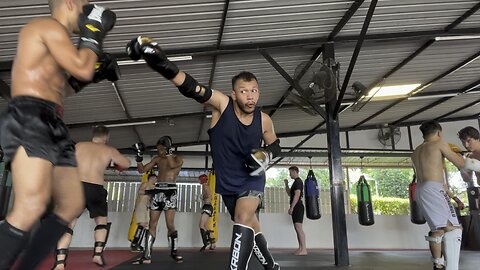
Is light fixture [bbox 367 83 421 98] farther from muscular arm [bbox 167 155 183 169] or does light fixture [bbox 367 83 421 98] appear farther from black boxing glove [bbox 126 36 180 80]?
black boxing glove [bbox 126 36 180 80]

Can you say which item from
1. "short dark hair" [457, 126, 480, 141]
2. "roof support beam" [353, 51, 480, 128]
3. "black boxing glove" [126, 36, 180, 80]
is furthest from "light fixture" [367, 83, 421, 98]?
"black boxing glove" [126, 36, 180, 80]

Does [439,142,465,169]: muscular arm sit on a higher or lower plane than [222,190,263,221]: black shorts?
higher

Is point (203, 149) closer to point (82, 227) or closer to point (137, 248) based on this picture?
point (82, 227)

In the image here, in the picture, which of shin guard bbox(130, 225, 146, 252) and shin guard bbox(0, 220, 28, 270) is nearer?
shin guard bbox(0, 220, 28, 270)

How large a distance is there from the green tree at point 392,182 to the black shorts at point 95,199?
13272mm

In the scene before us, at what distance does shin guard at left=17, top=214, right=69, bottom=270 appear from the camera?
137 cm

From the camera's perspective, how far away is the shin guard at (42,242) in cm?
137

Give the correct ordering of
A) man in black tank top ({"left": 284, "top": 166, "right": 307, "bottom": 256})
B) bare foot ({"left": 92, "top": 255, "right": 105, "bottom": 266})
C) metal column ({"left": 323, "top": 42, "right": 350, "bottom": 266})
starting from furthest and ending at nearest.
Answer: man in black tank top ({"left": 284, "top": 166, "right": 307, "bottom": 256}) < metal column ({"left": 323, "top": 42, "right": 350, "bottom": 266}) < bare foot ({"left": 92, "top": 255, "right": 105, "bottom": 266})

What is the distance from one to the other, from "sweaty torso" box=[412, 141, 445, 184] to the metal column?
142cm

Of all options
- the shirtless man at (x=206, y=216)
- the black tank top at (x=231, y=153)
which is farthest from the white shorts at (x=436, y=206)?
the shirtless man at (x=206, y=216)

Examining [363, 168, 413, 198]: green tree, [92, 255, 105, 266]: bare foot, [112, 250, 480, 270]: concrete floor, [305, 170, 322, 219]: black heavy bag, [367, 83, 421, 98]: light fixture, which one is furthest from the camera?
[363, 168, 413, 198]: green tree

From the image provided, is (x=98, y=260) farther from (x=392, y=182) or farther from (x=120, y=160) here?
(x=392, y=182)

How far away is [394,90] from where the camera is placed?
7465mm

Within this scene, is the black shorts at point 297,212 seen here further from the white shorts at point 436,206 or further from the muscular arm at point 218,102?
the muscular arm at point 218,102
